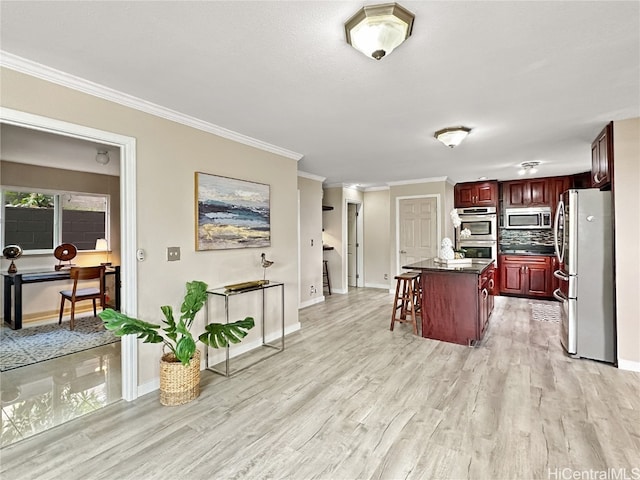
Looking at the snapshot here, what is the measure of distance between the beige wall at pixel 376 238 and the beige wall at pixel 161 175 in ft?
14.0

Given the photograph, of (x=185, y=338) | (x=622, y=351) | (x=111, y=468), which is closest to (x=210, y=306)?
(x=185, y=338)

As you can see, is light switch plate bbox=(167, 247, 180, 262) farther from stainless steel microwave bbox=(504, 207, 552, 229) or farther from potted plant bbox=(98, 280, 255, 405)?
stainless steel microwave bbox=(504, 207, 552, 229)

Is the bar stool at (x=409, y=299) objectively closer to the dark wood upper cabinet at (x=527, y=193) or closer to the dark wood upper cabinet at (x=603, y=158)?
the dark wood upper cabinet at (x=603, y=158)

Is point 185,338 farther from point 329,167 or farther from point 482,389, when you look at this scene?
point 329,167

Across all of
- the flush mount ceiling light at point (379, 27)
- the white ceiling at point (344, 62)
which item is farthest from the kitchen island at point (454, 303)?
the flush mount ceiling light at point (379, 27)

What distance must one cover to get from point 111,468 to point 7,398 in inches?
60.2

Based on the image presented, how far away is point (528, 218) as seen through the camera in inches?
247

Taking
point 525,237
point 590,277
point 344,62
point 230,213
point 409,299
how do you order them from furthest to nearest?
point 525,237, point 409,299, point 230,213, point 590,277, point 344,62

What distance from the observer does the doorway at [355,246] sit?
7.67m

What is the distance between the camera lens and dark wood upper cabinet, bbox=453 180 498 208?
651 cm

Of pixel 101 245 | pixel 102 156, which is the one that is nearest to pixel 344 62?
pixel 102 156

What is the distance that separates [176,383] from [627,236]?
411 cm

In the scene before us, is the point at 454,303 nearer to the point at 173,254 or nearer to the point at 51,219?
the point at 173,254

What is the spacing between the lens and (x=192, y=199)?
3.01m
